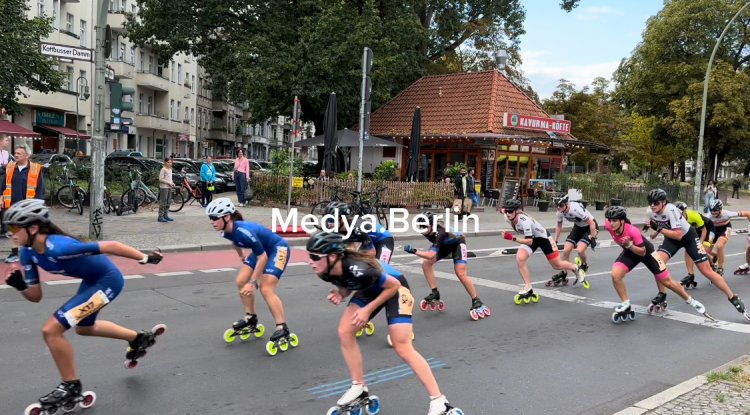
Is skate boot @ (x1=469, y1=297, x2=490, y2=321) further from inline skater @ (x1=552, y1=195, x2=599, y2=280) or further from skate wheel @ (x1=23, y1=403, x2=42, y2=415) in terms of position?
skate wheel @ (x1=23, y1=403, x2=42, y2=415)

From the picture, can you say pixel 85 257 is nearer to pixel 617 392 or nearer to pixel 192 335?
pixel 192 335

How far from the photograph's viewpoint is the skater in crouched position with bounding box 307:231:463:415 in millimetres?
4418

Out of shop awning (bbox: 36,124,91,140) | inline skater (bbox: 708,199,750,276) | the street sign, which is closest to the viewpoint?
the street sign

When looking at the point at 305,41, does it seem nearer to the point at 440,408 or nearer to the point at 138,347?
the point at 138,347

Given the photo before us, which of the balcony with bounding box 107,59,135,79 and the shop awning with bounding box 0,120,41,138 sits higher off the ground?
the balcony with bounding box 107,59,135,79

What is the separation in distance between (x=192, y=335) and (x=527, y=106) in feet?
84.6

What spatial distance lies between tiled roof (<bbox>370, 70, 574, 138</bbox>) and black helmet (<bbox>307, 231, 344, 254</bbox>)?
23120 millimetres

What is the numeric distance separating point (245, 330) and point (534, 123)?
23182 mm

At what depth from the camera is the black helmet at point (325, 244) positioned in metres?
4.36

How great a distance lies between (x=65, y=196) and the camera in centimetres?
1802

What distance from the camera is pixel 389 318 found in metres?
4.77

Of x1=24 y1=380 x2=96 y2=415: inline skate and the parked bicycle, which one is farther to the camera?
the parked bicycle

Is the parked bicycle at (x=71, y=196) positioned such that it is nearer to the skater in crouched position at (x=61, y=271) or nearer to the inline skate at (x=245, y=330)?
the inline skate at (x=245, y=330)

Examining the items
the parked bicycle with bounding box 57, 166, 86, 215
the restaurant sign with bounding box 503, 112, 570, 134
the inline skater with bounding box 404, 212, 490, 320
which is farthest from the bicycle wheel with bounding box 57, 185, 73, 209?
the restaurant sign with bounding box 503, 112, 570, 134
